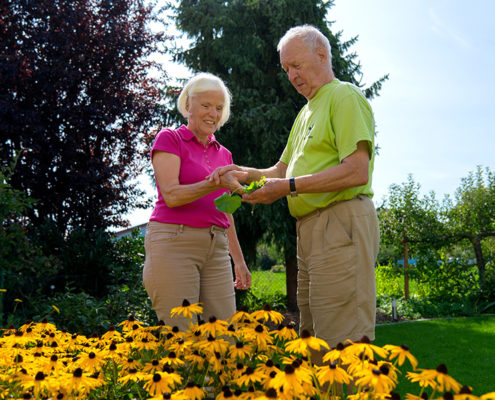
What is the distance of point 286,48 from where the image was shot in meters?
2.45

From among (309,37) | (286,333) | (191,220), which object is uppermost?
(309,37)

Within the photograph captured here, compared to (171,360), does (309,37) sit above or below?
above

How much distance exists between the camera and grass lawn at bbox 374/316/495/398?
5.33m

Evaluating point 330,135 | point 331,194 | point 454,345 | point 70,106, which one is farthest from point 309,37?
point 70,106

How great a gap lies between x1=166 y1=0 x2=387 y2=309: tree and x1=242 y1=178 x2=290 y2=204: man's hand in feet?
19.1

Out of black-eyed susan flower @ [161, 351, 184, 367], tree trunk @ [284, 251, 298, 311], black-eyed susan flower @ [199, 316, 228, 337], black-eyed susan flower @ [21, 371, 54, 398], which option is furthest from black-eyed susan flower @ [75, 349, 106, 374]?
tree trunk @ [284, 251, 298, 311]

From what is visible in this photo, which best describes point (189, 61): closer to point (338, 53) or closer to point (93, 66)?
point (93, 66)

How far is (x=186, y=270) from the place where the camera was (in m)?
2.54

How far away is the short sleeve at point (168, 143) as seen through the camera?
2.61m

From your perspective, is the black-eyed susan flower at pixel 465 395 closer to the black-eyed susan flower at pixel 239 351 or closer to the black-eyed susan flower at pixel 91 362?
the black-eyed susan flower at pixel 239 351

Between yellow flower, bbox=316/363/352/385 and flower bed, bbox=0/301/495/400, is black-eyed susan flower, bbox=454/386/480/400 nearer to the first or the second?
flower bed, bbox=0/301/495/400

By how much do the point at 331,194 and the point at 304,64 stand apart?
700mm

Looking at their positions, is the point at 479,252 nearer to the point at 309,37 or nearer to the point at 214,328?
the point at 309,37

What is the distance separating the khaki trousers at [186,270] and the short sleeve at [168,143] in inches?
16.4
